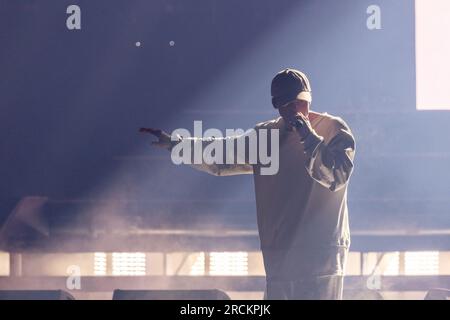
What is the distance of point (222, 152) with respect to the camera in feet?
7.78

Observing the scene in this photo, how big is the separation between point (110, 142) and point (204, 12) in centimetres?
114

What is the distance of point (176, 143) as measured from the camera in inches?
91.2

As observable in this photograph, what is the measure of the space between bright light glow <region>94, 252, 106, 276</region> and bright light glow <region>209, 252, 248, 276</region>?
0.71 m

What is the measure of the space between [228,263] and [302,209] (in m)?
2.54

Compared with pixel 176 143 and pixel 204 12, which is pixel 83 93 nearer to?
pixel 204 12

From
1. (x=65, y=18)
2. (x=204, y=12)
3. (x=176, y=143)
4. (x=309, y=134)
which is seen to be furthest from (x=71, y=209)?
(x=309, y=134)

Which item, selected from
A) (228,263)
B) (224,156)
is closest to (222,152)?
(224,156)

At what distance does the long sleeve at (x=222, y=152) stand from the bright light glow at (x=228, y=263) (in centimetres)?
235

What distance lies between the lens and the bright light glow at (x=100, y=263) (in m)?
4.68

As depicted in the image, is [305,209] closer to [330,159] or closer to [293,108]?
[330,159]

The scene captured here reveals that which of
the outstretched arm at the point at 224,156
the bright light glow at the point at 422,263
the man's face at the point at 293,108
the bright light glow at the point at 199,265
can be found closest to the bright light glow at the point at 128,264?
the bright light glow at the point at 199,265

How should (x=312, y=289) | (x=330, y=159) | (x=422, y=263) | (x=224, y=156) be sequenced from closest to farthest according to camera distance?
(x=330, y=159)
(x=312, y=289)
(x=224, y=156)
(x=422, y=263)

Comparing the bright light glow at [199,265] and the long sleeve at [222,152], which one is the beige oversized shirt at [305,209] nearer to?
the long sleeve at [222,152]
